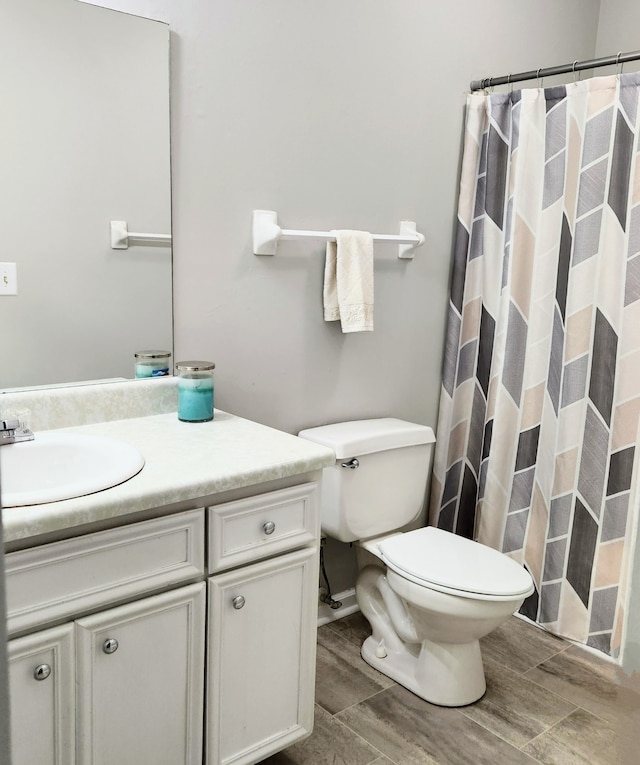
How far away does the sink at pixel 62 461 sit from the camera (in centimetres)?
143

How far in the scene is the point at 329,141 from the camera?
7.03 feet

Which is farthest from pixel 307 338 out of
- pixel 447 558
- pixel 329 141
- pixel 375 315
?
pixel 447 558

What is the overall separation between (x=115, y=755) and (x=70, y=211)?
116 cm

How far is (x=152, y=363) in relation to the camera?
1.85m

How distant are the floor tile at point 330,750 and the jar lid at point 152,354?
1057 millimetres

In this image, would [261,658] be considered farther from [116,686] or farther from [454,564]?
[454,564]

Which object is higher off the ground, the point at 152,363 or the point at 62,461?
the point at 152,363

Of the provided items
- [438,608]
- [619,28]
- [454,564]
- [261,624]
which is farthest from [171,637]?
[619,28]

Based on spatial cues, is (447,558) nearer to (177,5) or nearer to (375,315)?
(375,315)

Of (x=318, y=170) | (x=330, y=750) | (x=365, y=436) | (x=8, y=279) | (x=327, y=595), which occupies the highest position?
(x=318, y=170)

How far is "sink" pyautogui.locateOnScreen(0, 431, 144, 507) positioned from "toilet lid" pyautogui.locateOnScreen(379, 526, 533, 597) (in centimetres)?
87

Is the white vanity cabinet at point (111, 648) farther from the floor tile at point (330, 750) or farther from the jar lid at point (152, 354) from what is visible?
the jar lid at point (152, 354)

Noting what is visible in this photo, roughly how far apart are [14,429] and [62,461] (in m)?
0.12

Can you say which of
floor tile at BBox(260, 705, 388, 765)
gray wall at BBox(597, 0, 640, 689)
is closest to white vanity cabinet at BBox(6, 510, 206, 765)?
floor tile at BBox(260, 705, 388, 765)
